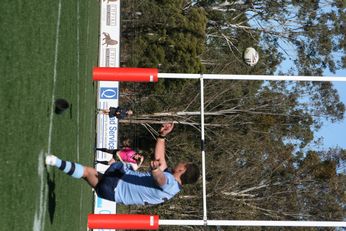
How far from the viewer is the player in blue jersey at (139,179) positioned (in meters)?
6.54

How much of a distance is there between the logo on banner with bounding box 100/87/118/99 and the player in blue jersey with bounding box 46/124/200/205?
915 centimetres

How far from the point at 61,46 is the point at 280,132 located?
17.8 m

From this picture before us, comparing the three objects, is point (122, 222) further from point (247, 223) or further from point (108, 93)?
point (108, 93)

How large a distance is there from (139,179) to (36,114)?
4.99 ft

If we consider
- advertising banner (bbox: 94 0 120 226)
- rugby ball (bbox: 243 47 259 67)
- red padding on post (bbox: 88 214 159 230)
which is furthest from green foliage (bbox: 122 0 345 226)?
red padding on post (bbox: 88 214 159 230)

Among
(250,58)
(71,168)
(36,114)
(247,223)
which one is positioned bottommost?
(247,223)

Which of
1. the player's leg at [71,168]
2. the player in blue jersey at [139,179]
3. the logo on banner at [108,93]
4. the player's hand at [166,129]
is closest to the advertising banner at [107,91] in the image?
the logo on banner at [108,93]

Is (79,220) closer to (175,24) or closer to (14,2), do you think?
(14,2)

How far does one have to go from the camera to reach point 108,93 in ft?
54.8

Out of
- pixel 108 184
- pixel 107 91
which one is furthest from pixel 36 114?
pixel 107 91

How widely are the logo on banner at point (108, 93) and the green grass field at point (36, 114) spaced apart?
5.67 metres

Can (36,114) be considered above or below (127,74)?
below

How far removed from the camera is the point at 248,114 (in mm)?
24328

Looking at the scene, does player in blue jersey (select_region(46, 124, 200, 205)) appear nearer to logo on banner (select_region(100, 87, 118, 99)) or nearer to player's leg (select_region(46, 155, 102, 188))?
player's leg (select_region(46, 155, 102, 188))
